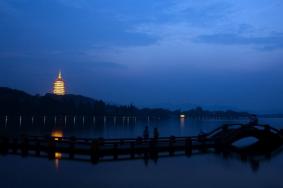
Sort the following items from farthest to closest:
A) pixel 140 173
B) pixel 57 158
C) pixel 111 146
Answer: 1. pixel 111 146
2. pixel 57 158
3. pixel 140 173

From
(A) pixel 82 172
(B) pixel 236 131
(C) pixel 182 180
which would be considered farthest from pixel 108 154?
(B) pixel 236 131

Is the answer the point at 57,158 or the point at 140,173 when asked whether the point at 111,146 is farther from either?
the point at 140,173

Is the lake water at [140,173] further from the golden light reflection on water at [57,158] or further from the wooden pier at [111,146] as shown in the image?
the wooden pier at [111,146]

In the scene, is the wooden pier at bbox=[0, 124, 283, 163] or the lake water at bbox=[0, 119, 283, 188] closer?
the lake water at bbox=[0, 119, 283, 188]

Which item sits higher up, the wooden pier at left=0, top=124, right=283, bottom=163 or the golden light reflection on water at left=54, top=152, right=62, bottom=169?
the wooden pier at left=0, top=124, right=283, bottom=163

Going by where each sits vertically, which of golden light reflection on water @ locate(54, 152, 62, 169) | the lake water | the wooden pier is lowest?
the lake water

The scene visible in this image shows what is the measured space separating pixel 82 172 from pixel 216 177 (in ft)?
25.1

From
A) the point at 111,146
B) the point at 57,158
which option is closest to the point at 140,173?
the point at 57,158

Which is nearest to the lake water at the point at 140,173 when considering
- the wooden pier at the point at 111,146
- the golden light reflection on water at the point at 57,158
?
the golden light reflection on water at the point at 57,158

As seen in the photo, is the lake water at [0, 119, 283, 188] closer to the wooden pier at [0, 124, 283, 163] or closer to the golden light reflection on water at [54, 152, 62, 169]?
the golden light reflection on water at [54, 152, 62, 169]

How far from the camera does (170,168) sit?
27312mm

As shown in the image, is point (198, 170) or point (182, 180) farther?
point (198, 170)

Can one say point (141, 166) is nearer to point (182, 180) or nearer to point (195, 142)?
point (182, 180)

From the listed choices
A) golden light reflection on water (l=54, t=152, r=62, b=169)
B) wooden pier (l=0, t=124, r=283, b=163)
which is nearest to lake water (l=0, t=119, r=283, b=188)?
golden light reflection on water (l=54, t=152, r=62, b=169)
